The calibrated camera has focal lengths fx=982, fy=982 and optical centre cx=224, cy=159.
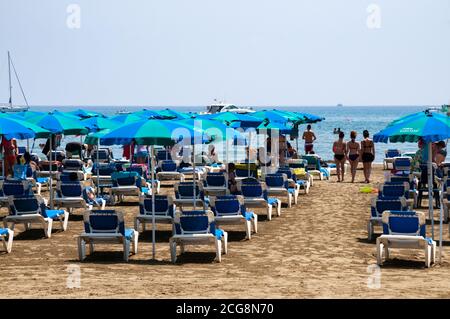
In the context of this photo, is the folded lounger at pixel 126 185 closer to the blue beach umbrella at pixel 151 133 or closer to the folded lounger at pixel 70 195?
the folded lounger at pixel 70 195

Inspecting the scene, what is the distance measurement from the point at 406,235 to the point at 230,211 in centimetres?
356

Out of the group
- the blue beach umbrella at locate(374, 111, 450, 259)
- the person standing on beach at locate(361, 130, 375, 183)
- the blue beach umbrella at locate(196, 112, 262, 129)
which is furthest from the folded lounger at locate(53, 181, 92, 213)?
the person standing on beach at locate(361, 130, 375, 183)

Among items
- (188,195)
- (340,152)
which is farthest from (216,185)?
(340,152)

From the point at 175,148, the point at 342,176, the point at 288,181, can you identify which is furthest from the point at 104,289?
the point at 175,148

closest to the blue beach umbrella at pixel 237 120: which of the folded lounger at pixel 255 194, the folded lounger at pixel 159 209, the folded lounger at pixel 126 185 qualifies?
the folded lounger at pixel 126 185

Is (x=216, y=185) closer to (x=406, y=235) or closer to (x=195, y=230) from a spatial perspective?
(x=195, y=230)

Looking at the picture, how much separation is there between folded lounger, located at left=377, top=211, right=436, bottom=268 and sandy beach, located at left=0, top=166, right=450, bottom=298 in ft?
0.87

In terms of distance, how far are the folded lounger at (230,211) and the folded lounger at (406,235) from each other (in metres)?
3.03

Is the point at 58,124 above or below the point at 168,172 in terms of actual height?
above

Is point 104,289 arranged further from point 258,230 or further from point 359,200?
point 359,200

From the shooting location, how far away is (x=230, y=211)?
17.1 metres

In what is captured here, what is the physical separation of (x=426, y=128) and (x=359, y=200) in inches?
304

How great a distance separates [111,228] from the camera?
1509 centimetres

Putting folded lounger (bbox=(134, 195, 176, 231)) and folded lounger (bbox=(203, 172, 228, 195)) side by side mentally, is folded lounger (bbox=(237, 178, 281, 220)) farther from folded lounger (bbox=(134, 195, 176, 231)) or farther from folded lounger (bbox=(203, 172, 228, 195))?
folded lounger (bbox=(134, 195, 176, 231))
